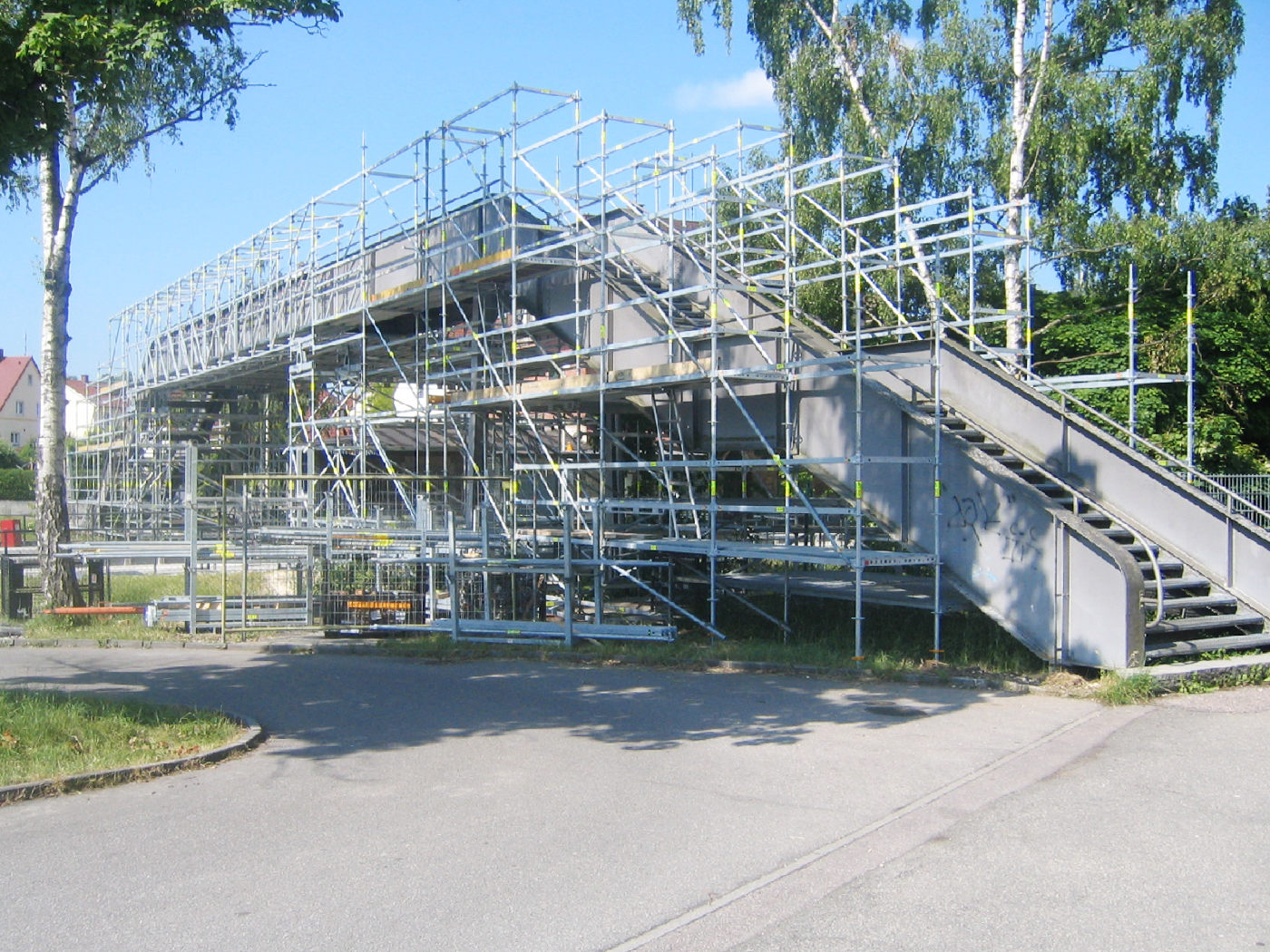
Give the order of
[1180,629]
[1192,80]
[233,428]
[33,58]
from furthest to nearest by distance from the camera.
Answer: [233,428], [1192,80], [1180,629], [33,58]

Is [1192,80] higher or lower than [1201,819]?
higher

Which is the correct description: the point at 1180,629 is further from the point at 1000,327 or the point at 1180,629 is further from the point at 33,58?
the point at 1000,327

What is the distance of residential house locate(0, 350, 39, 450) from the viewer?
251 feet

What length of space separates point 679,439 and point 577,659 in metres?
3.61

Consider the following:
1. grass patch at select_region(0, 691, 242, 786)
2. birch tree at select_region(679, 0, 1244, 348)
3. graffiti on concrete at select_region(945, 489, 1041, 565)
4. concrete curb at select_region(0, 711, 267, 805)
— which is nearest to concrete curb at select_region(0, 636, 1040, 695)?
graffiti on concrete at select_region(945, 489, 1041, 565)

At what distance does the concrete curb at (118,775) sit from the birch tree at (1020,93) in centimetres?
1548

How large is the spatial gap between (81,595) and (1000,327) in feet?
56.3

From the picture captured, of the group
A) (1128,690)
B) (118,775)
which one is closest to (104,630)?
(118,775)

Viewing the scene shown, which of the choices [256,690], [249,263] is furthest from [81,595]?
[249,263]

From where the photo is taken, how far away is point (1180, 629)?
10.6m

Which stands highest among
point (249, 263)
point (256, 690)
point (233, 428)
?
point (249, 263)

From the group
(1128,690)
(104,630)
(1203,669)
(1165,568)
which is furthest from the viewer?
(104,630)

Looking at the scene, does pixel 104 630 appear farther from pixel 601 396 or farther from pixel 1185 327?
pixel 1185 327

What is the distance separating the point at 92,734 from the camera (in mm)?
8148
